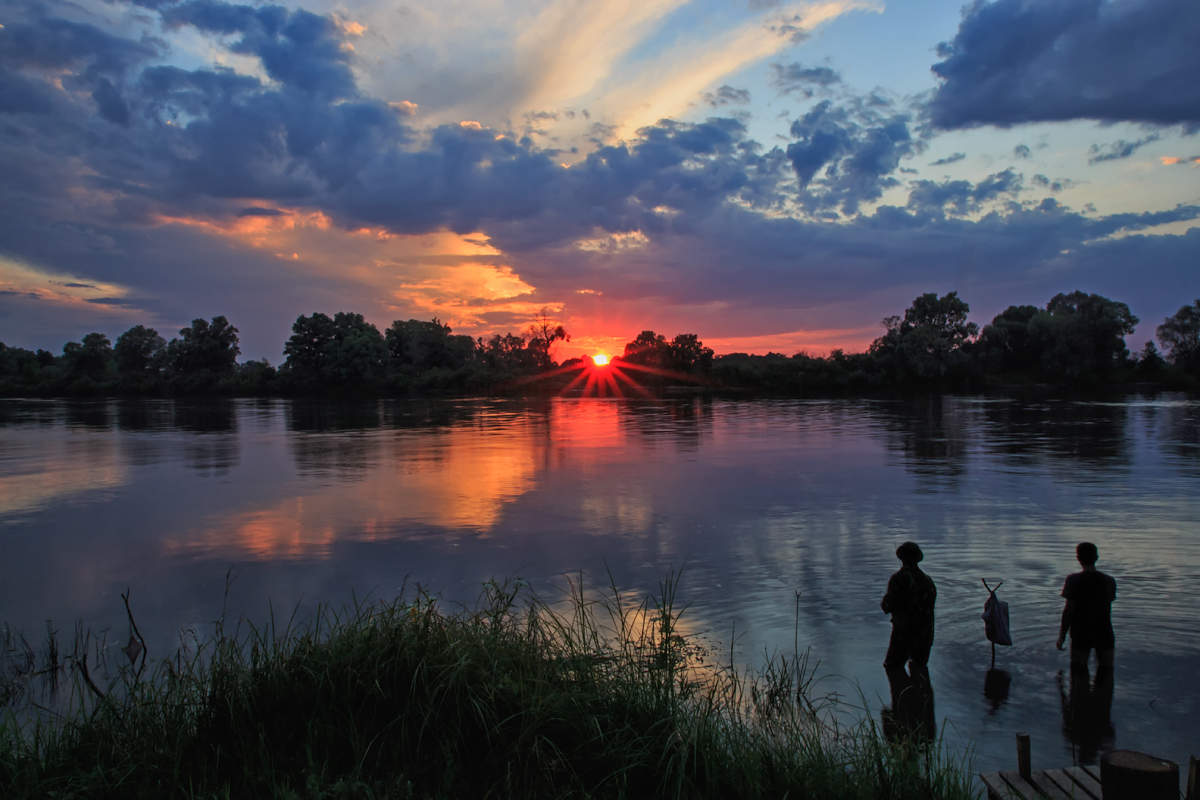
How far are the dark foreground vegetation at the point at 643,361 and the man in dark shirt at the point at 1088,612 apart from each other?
303 ft

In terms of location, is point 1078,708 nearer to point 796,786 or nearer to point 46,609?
point 796,786

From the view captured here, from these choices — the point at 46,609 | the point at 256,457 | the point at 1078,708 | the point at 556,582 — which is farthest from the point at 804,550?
the point at 256,457

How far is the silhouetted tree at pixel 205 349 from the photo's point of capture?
11850cm

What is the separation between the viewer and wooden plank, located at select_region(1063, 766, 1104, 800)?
4031 millimetres

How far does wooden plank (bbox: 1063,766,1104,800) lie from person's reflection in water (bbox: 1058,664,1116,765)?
53.3 inches

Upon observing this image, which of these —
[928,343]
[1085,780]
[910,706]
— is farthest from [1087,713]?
[928,343]

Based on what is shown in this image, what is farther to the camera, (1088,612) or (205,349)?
(205,349)

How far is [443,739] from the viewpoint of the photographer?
473 centimetres

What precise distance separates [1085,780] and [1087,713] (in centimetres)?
237

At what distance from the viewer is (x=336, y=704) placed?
4992mm

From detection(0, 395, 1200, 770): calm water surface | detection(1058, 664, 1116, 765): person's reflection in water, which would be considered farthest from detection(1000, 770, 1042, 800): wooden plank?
detection(1058, 664, 1116, 765): person's reflection in water

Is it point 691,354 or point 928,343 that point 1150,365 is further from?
point 691,354

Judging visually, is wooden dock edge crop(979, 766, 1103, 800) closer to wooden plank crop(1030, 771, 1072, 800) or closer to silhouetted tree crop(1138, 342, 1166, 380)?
wooden plank crop(1030, 771, 1072, 800)

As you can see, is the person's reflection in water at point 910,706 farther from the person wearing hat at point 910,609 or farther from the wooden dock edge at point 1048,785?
the wooden dock edge at point 1048,785
